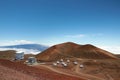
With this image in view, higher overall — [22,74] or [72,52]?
[72,52]

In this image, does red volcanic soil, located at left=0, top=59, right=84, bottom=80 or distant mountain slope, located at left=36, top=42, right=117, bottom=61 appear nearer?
red volcanic soil, located at left=0, top=59, right=84, bottom=80

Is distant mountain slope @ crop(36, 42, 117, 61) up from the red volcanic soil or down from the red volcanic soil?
up

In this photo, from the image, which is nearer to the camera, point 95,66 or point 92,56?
point 95,66

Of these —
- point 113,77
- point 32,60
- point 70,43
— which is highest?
point 70,43

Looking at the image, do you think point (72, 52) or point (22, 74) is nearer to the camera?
point (22, 74)

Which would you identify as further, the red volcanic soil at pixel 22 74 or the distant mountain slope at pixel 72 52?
the distant mountain slope at pixel 72 52

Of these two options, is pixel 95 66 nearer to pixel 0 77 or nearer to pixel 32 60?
pixel 32 60

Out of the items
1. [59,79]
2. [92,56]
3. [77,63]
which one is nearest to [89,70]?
[77,63]

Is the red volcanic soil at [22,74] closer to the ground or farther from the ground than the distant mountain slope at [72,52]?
closer to the ground
